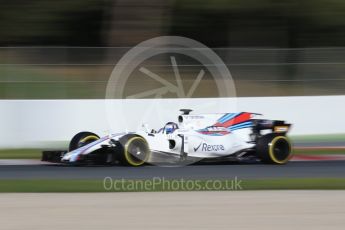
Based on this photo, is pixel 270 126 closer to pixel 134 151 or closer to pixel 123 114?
pixel 134 151

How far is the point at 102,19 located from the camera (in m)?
22.4

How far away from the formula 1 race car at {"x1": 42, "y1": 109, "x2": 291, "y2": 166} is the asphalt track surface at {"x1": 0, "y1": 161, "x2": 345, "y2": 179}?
183mm

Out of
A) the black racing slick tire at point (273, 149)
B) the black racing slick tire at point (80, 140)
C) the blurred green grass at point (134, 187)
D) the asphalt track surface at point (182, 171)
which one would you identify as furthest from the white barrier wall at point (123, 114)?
the blurred green grass at point (134, 187)

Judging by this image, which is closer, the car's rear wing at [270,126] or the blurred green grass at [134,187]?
the blurred green grass at [134,187]

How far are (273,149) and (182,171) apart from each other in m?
1.75

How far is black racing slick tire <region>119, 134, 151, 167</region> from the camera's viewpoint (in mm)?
10734

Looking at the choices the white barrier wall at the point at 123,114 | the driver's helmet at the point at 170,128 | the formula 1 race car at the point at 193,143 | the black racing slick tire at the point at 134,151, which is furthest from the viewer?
the white barrier wall at the point at 123,114

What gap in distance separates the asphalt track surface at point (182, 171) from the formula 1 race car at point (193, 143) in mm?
183

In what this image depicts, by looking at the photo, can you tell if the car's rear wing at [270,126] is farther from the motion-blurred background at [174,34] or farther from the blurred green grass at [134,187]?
the motion-blurred background at [174,34]

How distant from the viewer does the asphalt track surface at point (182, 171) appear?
1003 cm

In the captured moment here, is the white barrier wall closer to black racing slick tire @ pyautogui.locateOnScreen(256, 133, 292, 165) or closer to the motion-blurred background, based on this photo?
the motion-blurred background

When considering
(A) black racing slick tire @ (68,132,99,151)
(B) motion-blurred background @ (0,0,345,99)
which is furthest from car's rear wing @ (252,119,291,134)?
(B) motion-blurred background @ (0,0,345,99)

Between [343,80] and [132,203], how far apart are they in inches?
357

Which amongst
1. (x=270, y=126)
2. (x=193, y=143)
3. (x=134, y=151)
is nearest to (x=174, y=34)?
(x=270, y=126)
